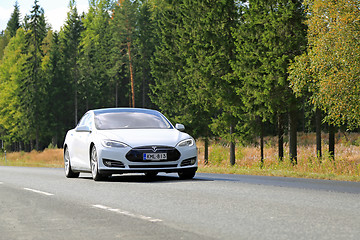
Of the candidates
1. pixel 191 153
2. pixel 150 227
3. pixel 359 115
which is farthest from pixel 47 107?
pixel 150 227

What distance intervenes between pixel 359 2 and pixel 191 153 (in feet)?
40.6

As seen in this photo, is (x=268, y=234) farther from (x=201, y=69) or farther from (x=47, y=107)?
(x=47, y=107)

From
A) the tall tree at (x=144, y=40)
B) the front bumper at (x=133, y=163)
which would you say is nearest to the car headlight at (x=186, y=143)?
the front bumper at (x=133, y=163)

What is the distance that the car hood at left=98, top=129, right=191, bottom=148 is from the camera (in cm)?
1395

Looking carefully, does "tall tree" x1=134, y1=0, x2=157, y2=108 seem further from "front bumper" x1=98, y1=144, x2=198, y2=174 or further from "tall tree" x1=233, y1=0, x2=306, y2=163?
"front bumper" x1=98, y1=144, x2=198, y2=174

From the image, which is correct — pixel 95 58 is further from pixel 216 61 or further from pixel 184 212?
pixel 184 212

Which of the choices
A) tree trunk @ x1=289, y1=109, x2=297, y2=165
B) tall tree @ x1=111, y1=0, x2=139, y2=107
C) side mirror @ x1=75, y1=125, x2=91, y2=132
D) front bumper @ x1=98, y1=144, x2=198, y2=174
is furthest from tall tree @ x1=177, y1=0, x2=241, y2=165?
tall tree @ x1=111, y1=0, x2=139, y2=107

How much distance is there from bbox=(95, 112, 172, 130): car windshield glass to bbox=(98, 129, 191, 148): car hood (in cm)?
60

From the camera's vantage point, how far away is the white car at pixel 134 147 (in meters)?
13.9

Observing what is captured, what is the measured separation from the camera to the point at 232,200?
9.99 m

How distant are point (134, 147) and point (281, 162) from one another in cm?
1209

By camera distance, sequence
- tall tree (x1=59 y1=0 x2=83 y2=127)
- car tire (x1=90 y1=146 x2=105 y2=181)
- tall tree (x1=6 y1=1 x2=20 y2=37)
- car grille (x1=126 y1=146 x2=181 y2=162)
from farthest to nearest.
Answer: tall tree (x1=6 y1=1 x2=20 y2=37)
tall tree (x1=59 y1=0 x2=83 y2=127)
car tire (x1=90 y1=146 x2=105 y2=181)
car grille (x1=126 y1=146 x2=181 y2=162)

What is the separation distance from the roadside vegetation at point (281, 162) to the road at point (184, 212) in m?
5.10

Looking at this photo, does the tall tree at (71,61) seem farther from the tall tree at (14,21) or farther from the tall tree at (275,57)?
the tall tree at (275,57)
